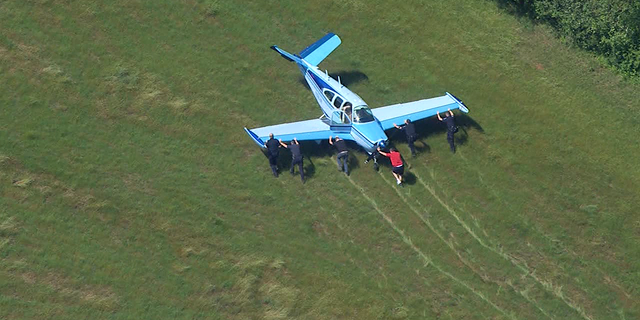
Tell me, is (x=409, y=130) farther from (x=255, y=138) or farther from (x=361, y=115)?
(x=255, y=138)

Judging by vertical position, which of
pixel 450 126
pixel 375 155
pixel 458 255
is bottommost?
pixel 458 255

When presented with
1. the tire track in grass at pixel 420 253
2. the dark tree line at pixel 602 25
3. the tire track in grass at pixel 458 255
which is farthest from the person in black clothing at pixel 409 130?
the dark tree line at pixel 602 25

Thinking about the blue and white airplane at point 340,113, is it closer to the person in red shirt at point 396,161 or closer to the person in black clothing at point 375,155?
the person in black clothing at point 375,155

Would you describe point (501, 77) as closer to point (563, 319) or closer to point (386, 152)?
point (386, 152)

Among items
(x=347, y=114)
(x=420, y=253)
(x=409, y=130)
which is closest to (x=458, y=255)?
(x=420, y=253)

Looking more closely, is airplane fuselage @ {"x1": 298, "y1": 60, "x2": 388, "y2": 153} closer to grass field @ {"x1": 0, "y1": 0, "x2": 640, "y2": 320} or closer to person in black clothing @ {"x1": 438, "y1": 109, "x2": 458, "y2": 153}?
grass field @ {"x1": 0, "y1": 0, "x2": 640, "y2": 320}

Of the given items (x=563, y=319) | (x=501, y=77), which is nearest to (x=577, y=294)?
(x=563, y=319)
